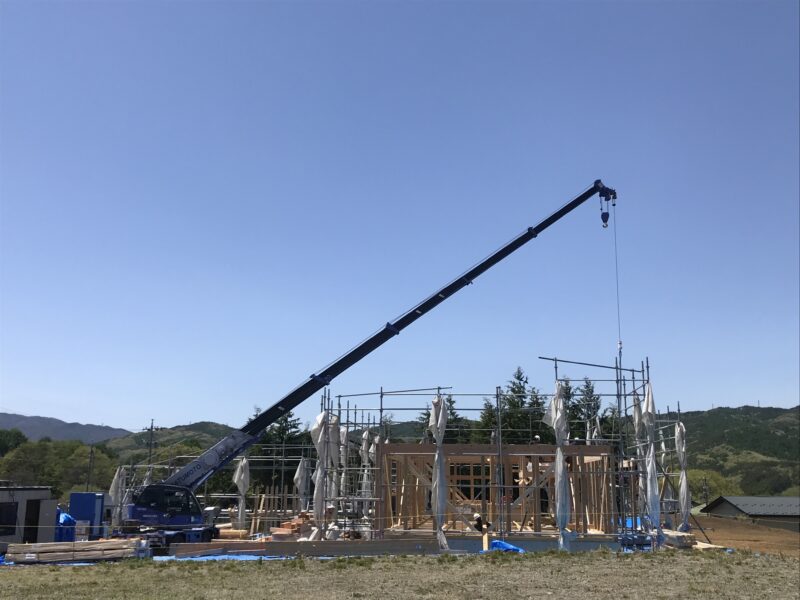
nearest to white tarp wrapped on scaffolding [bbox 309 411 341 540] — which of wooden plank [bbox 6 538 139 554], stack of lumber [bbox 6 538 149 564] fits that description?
stack of lumber [bbox 6 538 149 564]

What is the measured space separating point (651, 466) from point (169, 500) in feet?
50.0

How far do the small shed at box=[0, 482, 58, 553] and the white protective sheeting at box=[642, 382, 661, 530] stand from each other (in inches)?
752

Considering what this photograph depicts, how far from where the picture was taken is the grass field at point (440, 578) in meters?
12.3

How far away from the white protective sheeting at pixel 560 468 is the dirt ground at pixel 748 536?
418 inches

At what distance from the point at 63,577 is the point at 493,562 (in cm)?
979

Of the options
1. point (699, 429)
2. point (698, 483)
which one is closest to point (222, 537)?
point (698, 483)

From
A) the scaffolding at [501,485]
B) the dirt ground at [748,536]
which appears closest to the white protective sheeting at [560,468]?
the scaffolding at [501,485]

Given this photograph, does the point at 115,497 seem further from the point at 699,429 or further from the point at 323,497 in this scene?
the point at 699,429

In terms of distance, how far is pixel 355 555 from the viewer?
17922 mm

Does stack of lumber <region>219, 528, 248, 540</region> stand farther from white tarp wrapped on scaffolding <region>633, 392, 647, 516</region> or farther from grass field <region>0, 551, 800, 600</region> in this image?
white tarp wrapped on scaffolding <region>633, 392, 647, 516</region>

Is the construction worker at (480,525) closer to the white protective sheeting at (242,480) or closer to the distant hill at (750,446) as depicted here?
the white protective sheeting at (242,480)

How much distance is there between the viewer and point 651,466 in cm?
1894

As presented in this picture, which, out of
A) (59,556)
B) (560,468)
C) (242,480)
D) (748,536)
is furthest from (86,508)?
(748,536)

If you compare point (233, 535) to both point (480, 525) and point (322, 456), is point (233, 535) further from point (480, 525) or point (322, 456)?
point (480, 525)
